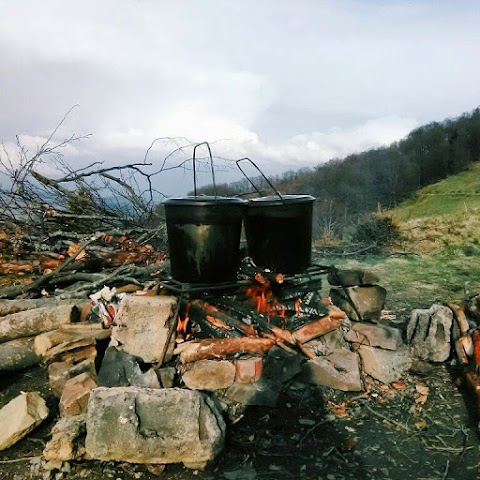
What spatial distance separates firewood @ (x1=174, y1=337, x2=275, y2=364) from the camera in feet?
12.0

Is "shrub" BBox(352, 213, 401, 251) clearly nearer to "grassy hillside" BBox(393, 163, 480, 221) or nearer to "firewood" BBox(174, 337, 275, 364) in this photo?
"grassy hillside" BBox(393, 163, 480, 221)

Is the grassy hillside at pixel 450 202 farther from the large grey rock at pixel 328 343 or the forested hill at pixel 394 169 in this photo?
the large grey rock at pixel 328 343

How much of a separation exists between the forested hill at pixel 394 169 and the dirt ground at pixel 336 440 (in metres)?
18.5

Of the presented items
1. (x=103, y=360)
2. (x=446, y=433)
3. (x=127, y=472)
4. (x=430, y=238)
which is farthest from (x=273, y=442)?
(x=430, y=238)

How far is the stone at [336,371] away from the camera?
369 centimetres

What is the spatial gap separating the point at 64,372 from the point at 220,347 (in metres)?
1.40

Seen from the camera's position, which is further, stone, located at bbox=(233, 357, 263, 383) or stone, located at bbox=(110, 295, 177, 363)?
stone, located at bbox=(110, 295, 177, 363)

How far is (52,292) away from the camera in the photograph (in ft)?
17.3

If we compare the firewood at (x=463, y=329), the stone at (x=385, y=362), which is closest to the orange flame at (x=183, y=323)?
the stone at (x=385, y=362)

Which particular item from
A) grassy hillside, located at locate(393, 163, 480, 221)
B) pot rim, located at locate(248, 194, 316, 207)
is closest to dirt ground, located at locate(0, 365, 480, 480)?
pot rim, located at locate(248, 194, 316, 207)

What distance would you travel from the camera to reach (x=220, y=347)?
12.1 ft

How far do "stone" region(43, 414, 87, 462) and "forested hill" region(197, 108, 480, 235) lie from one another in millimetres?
19781

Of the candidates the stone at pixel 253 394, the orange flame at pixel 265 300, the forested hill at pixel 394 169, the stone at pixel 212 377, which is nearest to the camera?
the stone at pixel 253 394

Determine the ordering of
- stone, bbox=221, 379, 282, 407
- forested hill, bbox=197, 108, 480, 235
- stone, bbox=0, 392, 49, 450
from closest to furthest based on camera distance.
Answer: stone, bbox=0, 392, 49, 450 → stone, bbox=221, 379, 282, 407 → forested hill, bbox=197, 108, 480, 235
